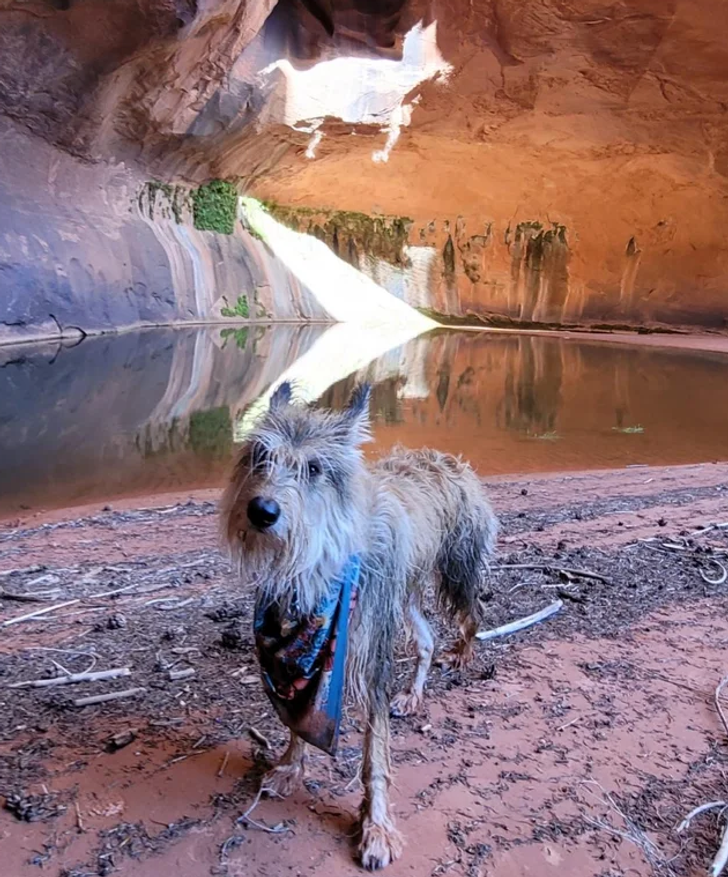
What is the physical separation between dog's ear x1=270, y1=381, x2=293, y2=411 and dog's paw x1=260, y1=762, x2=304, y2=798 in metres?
1.14

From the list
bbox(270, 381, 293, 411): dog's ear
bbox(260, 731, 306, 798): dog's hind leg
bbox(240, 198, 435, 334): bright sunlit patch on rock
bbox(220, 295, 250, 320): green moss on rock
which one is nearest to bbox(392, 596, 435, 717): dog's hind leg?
bbox(260, 731, 306, 798): dog's hind leg

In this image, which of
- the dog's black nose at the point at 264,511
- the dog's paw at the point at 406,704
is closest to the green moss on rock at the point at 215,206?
the dog's paw at the point at 406,704

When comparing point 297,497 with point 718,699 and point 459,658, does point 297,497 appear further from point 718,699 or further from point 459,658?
point 718,699

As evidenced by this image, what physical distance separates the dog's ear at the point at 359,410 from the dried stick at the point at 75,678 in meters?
1.52

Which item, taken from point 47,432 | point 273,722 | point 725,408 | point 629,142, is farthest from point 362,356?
point 273,722

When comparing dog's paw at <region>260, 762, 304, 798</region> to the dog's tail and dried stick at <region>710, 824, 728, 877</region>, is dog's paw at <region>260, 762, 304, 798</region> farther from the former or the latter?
dried stick at <region>710, 824, 728, 877</region>

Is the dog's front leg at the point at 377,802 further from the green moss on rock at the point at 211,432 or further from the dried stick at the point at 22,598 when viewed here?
the green moss on rock at the point at 211,432

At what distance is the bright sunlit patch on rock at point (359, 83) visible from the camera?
17625 millimetres

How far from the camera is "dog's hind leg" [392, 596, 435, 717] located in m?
2.69

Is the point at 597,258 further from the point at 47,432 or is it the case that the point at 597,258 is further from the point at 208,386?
the point at 47,432

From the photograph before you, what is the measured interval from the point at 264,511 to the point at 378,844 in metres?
0.99

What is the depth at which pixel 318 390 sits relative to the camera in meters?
10.7

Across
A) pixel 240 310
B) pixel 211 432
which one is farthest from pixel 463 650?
pixel 240 310

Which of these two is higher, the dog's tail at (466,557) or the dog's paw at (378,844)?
the dog's tail at (466,557)
